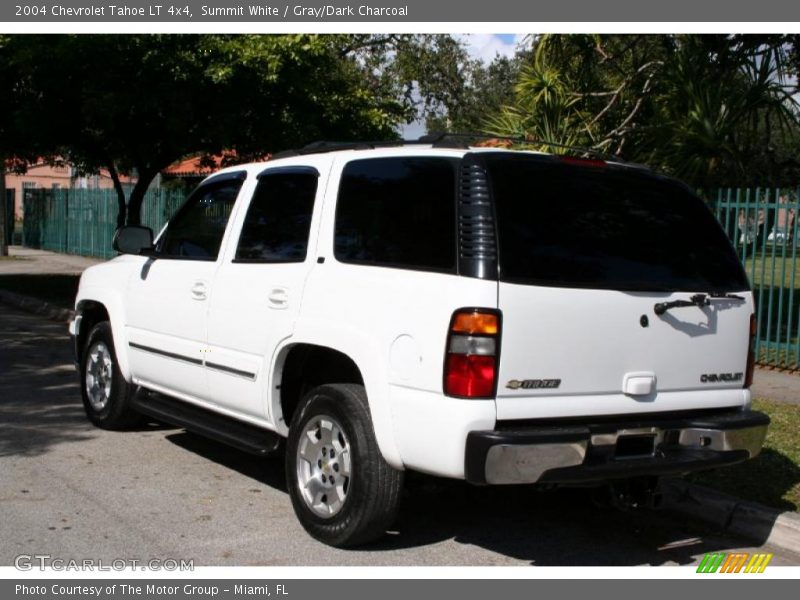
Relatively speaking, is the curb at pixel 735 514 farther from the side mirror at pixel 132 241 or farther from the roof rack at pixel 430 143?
the side mirror at pixel 132 241

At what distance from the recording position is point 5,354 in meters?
11.6

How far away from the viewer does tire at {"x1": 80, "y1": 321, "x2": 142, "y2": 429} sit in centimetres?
757

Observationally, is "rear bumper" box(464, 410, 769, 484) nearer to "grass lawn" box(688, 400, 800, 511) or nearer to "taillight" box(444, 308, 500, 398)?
"taillight" box(444, 308, 500, 398)

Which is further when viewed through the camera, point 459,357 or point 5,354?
point 5,354

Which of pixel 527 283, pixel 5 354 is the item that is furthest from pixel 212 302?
pixel 5 354

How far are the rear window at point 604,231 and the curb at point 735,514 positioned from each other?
1337 mm

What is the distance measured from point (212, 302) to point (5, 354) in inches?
249

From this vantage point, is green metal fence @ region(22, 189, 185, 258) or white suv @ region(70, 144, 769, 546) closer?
white suv @ region(70, 144, 769, 546)

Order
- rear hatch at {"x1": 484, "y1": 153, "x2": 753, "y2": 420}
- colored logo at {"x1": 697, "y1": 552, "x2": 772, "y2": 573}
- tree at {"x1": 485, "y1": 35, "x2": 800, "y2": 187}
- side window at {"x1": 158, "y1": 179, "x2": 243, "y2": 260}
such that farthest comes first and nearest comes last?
tree at {"x1": 485, "y1": 35, "x2": 800, "y2": 187} → side window at {"x1": 158, "y1": 179, "x2": 243, "y2": 260} → colored logo at {"x1": 697, "y1": 552, "x2": 772, "y2": 573} → rear hatch at {"x1": 484, "y1": 153, "x2": 753, "y2": 420}

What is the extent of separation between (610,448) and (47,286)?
16085 mm

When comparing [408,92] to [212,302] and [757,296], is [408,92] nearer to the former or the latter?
[757,296]

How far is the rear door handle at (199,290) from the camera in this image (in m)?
6.34

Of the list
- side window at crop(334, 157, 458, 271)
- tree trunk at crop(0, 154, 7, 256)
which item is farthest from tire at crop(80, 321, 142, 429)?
tree trunk at crop(0, 154, 7, 256)

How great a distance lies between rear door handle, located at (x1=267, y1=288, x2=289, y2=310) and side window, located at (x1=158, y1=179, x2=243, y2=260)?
2.94ft
